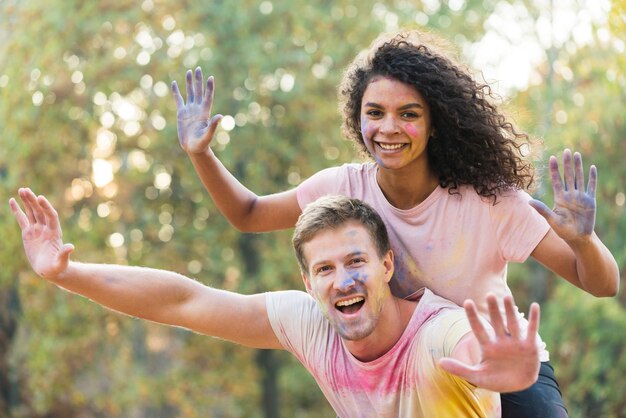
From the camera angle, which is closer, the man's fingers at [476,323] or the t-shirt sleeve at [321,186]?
the man's fingers at [476,323]

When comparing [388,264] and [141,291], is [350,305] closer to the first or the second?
[388,264]

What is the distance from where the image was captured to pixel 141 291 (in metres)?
3.62

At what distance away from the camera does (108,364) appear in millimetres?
14070

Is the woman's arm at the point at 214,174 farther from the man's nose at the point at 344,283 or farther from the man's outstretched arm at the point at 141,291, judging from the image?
the man's nose at the point at 344,283

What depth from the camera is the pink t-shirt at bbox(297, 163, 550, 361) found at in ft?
11.8

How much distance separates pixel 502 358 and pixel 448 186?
3.54 feet

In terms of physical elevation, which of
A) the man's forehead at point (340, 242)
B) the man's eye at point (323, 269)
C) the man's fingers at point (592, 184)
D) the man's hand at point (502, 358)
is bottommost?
the man's hand at point (502, 358)

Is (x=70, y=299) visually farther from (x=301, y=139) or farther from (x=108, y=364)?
(x=301, y=139)

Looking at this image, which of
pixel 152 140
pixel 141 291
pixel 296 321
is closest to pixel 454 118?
pixel 296 321

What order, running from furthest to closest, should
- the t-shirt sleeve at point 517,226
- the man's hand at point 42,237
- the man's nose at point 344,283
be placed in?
the t-shirt sleeve at point 517,226 → the man's hand at point 42,237 → the man's nose at point 344,283

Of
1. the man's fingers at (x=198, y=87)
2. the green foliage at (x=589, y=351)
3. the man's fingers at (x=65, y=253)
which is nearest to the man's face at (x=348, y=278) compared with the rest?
the man's fingers at (x=65, y=253)

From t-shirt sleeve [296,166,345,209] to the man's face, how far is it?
0.51 meters

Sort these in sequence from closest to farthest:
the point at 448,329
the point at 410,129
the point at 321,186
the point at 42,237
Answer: the point at 448,329
the point at 42,237
the point at 410,129
the point at 321,186

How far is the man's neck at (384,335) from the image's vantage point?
11.2ft
